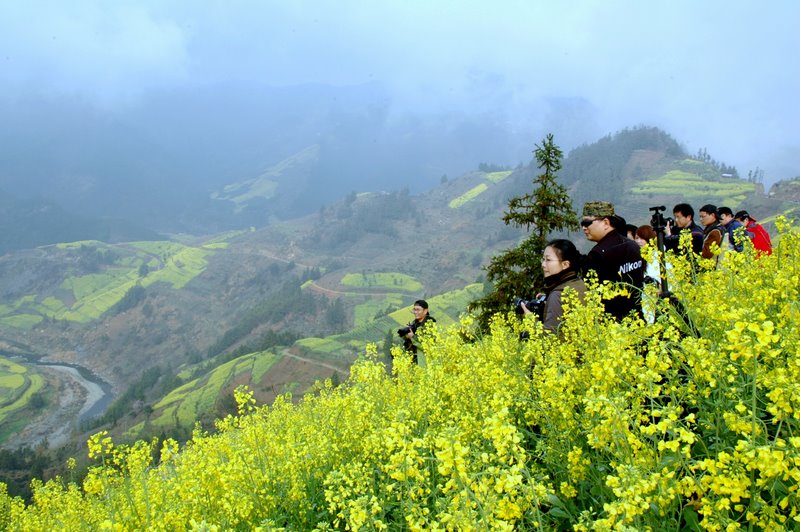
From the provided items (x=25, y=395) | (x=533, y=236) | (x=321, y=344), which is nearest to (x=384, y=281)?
(x=321, y=344)

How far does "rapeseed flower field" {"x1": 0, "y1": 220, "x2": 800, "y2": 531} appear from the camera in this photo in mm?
2352

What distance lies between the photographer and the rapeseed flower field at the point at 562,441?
2.35 m

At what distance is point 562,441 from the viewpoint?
159 inches

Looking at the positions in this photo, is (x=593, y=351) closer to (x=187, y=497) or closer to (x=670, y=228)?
(x=187, y=497)

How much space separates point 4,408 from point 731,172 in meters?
239

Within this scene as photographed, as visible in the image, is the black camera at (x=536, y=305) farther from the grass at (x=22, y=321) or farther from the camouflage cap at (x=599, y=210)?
the grass at (x=22, y=321)

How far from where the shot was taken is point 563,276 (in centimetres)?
654

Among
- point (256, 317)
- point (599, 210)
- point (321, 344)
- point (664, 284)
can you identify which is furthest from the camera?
point (256, 317)

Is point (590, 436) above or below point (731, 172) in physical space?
below

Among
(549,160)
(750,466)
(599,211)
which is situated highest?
(549,160)

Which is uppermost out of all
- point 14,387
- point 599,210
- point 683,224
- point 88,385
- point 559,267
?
point 599,210

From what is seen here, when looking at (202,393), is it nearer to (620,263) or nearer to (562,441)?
(620,263)

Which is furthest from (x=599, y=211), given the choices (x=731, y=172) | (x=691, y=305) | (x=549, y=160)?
(x=731, y=172)

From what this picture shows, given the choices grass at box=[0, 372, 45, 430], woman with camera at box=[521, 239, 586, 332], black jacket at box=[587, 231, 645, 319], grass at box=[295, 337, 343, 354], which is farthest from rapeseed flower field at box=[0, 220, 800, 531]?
grass at box=[0, 372, 45, 430]
